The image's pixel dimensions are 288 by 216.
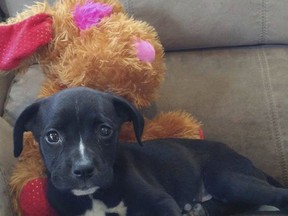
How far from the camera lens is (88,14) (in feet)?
4.78

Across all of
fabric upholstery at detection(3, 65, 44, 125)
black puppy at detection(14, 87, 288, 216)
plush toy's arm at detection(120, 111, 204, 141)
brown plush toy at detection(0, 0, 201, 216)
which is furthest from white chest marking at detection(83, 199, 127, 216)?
fabric upholstery at detection(3, 65, 44, 125)

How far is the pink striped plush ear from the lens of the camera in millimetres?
1389

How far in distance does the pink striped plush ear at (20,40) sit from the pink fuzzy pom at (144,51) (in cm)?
24

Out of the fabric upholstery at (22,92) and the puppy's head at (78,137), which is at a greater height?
the puppy's head at (78,137)

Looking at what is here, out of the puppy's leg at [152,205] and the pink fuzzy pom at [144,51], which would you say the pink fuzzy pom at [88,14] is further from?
the puppy's leg at [152,205]

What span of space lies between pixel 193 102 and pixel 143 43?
0.36 metres

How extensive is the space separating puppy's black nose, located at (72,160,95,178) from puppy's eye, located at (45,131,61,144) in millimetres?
87

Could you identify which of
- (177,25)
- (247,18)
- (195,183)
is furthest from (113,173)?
(247,18)

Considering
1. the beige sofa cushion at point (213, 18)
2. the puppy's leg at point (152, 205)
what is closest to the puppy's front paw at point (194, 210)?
the puppy's leg at point (152, 205)

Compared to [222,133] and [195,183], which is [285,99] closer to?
[222,133]

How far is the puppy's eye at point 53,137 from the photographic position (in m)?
1.21

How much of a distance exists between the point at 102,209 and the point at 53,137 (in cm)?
23

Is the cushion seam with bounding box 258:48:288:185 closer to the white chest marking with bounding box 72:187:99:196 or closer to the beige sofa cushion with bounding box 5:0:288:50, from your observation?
the beige sofa cushion with bounding box 5:0:288:50

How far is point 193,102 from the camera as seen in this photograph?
1.71 metres
